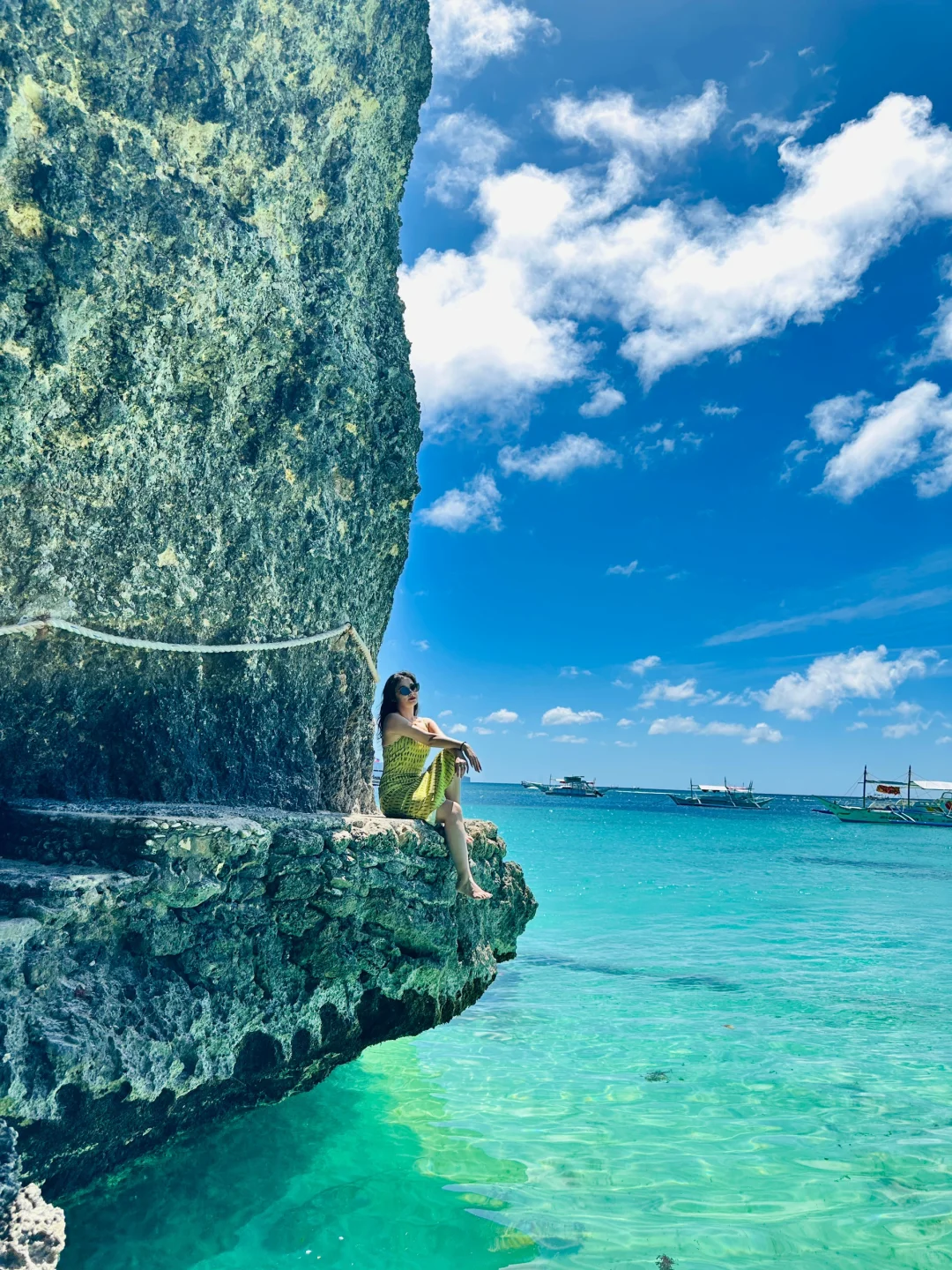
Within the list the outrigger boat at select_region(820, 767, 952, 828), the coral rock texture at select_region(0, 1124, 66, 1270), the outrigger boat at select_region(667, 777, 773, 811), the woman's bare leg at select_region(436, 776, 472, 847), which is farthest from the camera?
the outrigger boat at select_region(667, 777, 773, 811)

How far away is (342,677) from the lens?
677 cm

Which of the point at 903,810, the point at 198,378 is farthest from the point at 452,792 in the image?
the point at 903,810

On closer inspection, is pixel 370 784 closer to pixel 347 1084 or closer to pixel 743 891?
pixel 347 1084

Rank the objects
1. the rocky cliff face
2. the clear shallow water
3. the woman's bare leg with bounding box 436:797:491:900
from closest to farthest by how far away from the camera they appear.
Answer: the rocky cliff face → the clear shallow water → the woman's bare leg with bounding box 436:797:491:900

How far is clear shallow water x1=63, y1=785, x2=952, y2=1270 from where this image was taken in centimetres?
443

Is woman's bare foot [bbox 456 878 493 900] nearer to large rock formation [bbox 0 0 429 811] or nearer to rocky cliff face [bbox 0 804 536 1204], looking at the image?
rocky cliff face [bbox 0 804 536 1204]

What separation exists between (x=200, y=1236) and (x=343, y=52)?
26.4 ft

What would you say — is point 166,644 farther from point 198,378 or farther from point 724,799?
point 724,799

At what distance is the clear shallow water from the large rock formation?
2.32 meters

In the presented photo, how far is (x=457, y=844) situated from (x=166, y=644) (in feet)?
7.90

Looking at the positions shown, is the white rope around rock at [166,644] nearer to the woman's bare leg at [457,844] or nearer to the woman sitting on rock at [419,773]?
the woman sitting on rock at [419,773]

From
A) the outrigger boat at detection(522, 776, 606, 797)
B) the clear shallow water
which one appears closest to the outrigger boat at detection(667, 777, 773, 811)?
the outrigger boat at detection(522, 776, 606, 797)

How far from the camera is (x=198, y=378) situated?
212 inches

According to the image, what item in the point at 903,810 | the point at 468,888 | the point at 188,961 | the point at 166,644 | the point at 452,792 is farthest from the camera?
the point at 903,810
